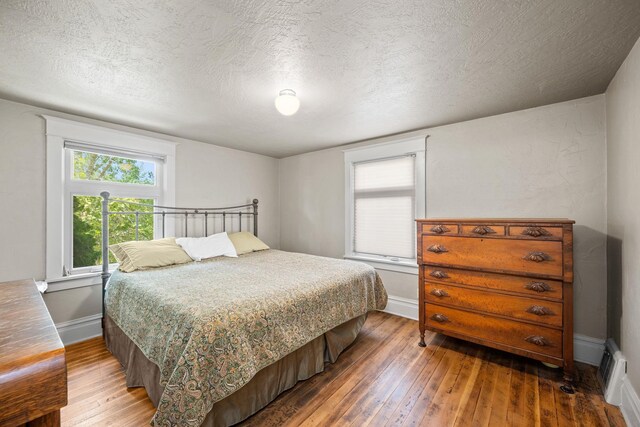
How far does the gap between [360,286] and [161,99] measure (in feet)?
7.90

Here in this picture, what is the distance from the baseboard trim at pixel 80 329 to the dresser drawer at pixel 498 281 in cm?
335

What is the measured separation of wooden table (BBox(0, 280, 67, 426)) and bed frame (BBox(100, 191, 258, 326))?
212 cm

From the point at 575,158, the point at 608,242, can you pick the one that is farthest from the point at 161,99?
the point at 608,242

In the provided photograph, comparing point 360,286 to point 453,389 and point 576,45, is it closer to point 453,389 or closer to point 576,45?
point 453,389

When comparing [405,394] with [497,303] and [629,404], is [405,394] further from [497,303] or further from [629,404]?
[629,404]

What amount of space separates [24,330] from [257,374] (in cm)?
121

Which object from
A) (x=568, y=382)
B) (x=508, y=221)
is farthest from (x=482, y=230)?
(x=568, y=382)

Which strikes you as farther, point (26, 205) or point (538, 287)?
point (26, 205)

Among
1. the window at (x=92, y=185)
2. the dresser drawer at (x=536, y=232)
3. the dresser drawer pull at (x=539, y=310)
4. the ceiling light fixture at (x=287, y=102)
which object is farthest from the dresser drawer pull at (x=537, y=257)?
the window at (x=92, y=185)

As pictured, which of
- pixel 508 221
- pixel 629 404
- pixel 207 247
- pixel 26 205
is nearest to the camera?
pixel 629 404

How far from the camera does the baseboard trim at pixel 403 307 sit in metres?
3.14

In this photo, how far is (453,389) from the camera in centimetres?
188

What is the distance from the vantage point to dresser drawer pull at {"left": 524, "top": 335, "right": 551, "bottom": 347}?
1939mm

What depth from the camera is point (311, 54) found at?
5.31 feet
